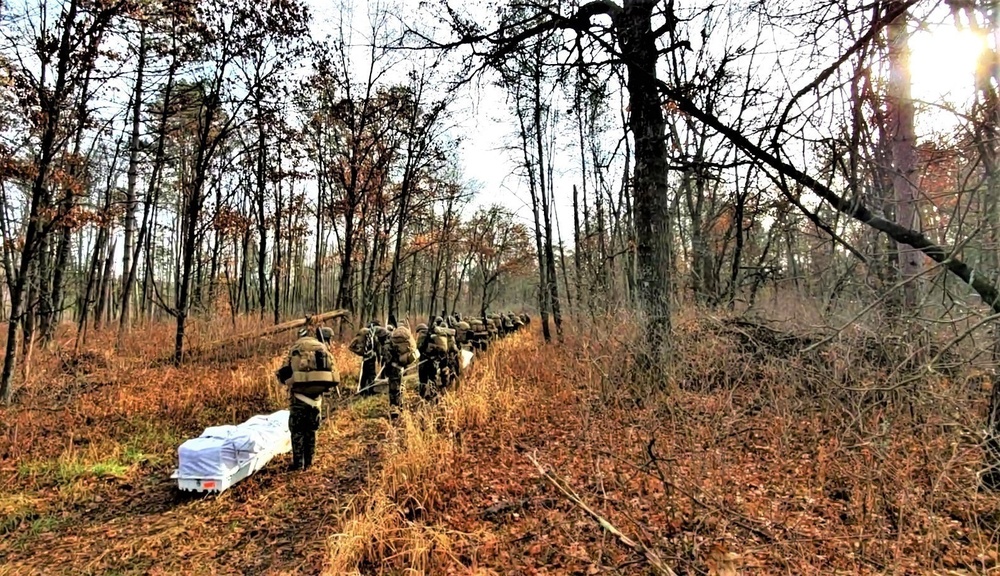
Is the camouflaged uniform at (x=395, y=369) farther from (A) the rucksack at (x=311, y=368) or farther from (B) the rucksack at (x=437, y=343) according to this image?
(A) the rucksack at (x=311, y=368)

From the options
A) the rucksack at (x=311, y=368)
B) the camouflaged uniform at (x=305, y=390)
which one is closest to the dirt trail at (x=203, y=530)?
the camouflaged uniform at (x=305, y=390)

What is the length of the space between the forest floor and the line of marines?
2.06ft

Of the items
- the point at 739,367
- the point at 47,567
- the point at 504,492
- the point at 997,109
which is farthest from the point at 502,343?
the point at 997,109

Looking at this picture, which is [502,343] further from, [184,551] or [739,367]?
[184,551]

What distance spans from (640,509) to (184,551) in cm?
376

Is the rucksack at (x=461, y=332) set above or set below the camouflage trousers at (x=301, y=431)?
above

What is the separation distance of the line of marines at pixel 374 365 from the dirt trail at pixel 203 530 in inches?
25.0

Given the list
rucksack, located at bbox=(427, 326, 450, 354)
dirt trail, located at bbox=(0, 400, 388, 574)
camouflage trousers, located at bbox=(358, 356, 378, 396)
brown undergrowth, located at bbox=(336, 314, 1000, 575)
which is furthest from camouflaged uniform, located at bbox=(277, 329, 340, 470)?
camouflage trousers, located at bbox=(358, 356, 378, 396)

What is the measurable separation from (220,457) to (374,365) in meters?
5.38

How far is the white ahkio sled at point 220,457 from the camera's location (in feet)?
15.4

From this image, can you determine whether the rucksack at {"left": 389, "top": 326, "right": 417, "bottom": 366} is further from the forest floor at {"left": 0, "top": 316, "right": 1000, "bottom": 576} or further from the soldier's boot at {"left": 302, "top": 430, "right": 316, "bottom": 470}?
the soldier's boot at {"left": 302, "top": 430, "right": 316, "bottom": 470}

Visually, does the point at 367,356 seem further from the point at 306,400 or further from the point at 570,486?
A: the point at 570,486

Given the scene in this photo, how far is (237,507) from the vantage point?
458 cm

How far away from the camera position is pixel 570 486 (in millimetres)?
3969
